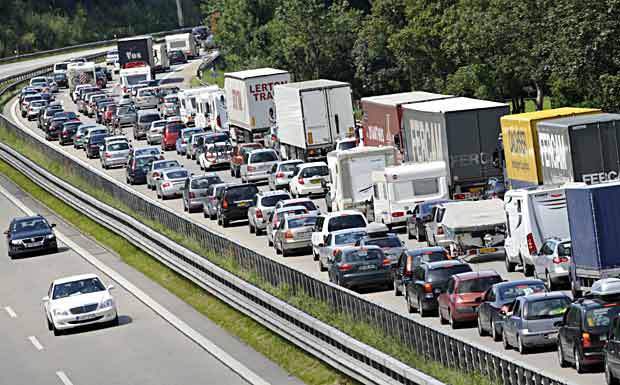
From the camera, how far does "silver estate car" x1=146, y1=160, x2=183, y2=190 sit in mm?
60844

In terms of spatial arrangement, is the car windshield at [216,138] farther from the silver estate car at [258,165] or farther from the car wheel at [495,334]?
the car wheel at [495,334]

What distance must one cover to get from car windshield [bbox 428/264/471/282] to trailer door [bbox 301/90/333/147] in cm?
2800

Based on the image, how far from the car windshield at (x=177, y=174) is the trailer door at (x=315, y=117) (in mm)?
4656

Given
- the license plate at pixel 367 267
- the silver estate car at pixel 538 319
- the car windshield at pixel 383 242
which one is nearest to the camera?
the silver estate car at pixel 538 319

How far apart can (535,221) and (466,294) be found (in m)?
6.47

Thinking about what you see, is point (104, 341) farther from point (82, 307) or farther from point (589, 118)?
point (589, 118)

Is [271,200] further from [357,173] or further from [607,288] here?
[607,288]

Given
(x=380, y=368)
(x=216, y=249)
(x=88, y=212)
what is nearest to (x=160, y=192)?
(x=88, y=212)

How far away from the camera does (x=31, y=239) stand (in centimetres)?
4916

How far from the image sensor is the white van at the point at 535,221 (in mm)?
34938

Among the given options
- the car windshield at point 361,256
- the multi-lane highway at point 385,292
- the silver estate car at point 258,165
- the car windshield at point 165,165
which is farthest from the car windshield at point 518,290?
the car windshield at point 165,165

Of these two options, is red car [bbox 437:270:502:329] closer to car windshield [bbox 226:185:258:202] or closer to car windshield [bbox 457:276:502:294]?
car windshield [bbox 457:276:502:294]

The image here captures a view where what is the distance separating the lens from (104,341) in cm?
3291

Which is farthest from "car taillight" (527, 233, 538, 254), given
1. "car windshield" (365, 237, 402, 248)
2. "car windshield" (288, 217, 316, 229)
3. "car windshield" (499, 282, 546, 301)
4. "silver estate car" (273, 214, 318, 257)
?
"car windshield" (288, 217, 316, 229)
